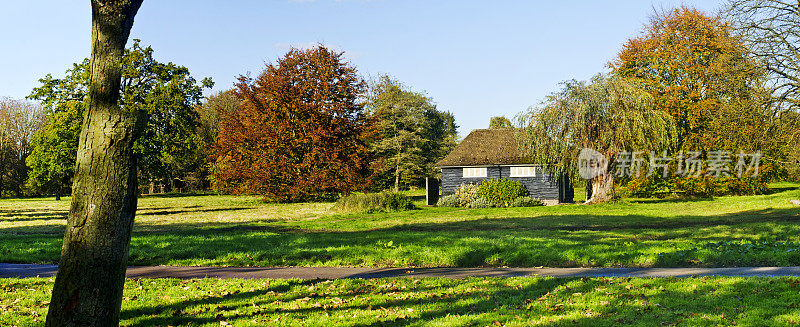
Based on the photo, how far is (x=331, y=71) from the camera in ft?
134

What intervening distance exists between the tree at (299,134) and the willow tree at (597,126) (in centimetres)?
1406

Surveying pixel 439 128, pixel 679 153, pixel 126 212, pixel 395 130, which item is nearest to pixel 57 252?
pixel 126 212

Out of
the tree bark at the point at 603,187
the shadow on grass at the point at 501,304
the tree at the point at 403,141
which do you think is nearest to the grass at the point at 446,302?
the shadow on grass at the point at 501,304

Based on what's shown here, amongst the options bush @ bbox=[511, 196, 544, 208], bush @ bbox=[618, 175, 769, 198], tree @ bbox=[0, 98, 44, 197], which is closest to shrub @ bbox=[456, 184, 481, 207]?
bush @ bbox=[511, 196, 544, 208]

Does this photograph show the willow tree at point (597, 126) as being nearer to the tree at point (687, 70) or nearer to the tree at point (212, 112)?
the tree at point (687, 70)

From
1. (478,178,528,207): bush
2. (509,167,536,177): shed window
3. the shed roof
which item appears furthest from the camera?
the shed roof

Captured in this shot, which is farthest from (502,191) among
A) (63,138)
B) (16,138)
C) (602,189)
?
(16,138)

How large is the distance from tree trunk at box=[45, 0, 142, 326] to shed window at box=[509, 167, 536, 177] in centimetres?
3311

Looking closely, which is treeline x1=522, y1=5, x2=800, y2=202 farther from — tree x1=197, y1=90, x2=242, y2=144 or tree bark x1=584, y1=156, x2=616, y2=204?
tree x1=197, y1=90, x2=242, y2=144

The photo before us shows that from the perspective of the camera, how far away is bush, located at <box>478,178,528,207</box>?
33.2 m

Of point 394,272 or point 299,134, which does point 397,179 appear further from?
point 394,272

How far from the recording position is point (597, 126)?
30984mm

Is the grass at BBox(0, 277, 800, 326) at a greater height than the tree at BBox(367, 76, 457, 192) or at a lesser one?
lesser

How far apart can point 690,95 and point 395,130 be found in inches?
1154
